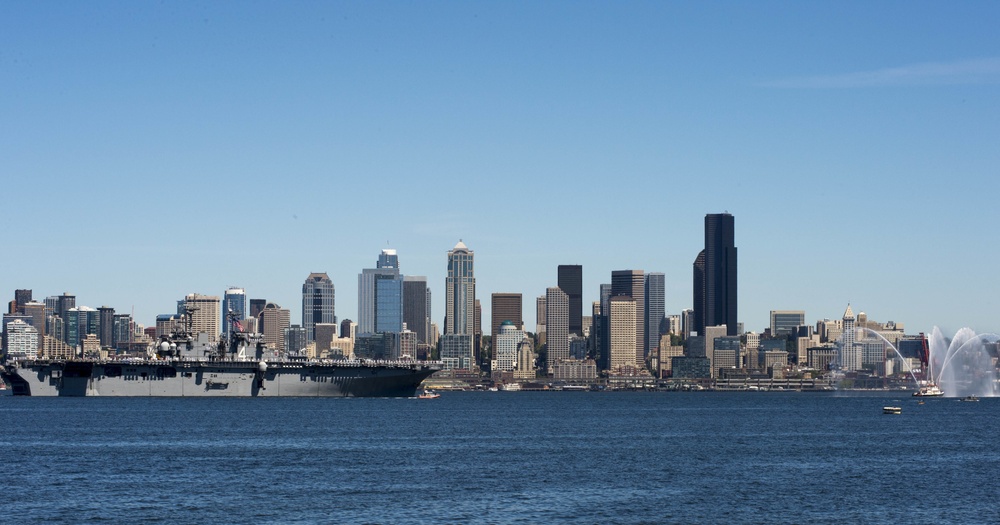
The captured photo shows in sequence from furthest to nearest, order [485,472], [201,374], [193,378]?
[193,378]
[201,374]
[485,472]

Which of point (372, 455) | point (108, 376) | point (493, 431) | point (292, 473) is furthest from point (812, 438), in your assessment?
point (108, 376)

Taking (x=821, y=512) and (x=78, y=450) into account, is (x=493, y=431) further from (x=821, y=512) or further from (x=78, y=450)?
(x=821, y=512)

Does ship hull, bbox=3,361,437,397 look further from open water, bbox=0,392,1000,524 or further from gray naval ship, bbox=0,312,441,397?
open water, bbox=0,392,1000,524

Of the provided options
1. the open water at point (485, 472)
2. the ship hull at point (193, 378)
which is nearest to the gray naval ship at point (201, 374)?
the ship hull at point (193, 378)

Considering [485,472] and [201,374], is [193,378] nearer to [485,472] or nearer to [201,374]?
[201,374]

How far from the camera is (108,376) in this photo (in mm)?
165875

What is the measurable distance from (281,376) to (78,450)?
8273 centimetres

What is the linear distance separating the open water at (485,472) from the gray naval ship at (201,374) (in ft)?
149

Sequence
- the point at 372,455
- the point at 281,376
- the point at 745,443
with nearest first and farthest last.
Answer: the point at 372,455, the point at 745,443, the point at 281,376

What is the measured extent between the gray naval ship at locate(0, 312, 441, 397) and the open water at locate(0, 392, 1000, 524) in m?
45.5

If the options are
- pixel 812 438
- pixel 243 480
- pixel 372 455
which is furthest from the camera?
pixel 812 438

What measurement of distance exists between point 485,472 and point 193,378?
102 metres

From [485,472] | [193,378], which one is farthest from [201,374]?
[485,472]

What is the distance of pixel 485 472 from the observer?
2714 inches
